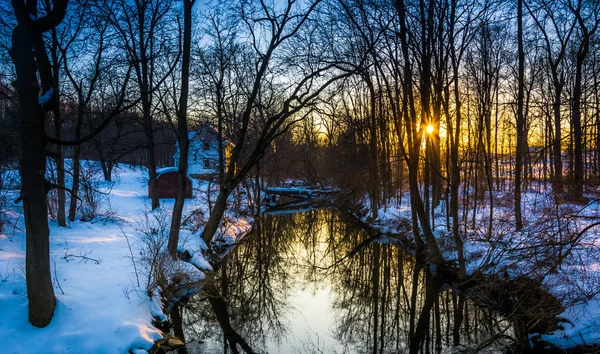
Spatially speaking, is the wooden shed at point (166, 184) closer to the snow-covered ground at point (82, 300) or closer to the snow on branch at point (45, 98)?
the snow-covered ground at point (82, 300)

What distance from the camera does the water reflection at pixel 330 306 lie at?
312 inches

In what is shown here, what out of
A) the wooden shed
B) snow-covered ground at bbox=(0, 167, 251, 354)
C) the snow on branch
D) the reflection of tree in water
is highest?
the snow on branch

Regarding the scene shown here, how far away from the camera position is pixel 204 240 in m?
13.3

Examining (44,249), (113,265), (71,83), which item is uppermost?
(71,83)

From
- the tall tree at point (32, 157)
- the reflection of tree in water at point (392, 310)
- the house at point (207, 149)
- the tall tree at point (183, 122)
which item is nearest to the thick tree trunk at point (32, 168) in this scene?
the tall tree at point (32, 157)

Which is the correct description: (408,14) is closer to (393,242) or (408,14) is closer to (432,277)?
(432,277)

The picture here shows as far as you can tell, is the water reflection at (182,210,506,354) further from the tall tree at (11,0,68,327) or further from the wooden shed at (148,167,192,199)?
the wooden shed at (148,167,192,199)

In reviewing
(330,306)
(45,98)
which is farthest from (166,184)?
(45,98)

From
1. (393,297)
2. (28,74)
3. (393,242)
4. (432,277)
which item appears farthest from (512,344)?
(393,242)

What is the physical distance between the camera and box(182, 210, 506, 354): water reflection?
26.0 feet

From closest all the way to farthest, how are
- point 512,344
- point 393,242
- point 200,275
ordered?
point 512,344
point 200,275
point 393,242

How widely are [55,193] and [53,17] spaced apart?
10.1 m

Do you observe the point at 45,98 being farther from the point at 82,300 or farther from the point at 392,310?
the point at 392,310

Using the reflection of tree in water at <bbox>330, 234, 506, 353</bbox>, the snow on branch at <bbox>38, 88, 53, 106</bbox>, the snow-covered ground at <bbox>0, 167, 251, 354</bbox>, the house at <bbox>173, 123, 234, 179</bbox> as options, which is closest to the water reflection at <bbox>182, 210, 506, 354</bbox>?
the reflection of tree in water at <bbox>330, 234, 506, 353</bbox>
